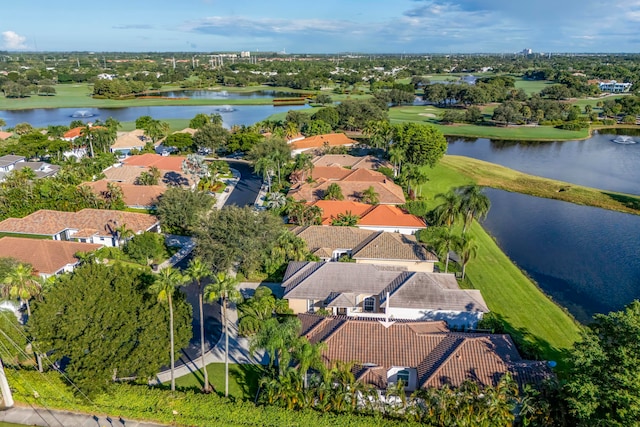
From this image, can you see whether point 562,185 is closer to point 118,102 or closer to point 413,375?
point 413,375

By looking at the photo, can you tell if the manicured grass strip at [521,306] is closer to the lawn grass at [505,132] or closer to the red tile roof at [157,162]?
the red tile roof at [157,162]

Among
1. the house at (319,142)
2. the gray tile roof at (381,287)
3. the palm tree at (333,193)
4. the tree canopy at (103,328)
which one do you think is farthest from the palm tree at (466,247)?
the house at (319,142)

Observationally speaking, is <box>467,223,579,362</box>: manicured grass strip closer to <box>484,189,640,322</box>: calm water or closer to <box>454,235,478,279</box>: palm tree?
<box>484,189,640,322</box>: calm water

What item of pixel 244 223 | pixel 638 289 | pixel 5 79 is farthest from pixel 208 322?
pixel 5 79

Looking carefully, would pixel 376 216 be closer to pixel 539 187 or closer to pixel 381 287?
pixel 381 287

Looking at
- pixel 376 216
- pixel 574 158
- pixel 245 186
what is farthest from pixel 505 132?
pixel 376 216

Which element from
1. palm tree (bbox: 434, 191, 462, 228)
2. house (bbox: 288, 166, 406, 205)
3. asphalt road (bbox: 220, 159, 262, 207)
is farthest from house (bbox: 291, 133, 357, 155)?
palm tree (bbox: 434, 191, 462, 228)
